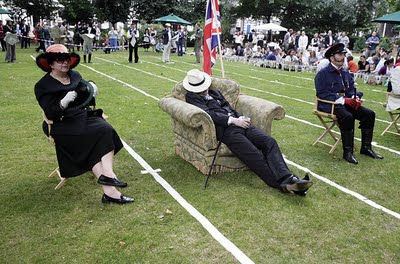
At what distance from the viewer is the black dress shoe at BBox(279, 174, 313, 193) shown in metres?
4.16

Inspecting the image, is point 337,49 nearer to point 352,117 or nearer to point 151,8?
Result: point 352,117

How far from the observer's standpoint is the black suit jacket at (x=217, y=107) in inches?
188

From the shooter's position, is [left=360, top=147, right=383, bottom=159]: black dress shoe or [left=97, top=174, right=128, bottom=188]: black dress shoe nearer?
[left=97, top=174, right=128, bottom=188]: black dress shoe

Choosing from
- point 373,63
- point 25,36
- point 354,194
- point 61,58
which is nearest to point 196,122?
point 61,58

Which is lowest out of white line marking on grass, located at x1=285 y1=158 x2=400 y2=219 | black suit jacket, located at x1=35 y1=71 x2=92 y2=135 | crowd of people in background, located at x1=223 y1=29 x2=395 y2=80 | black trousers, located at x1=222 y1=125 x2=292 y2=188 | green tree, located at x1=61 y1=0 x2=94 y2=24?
white line marking on grass, located at x1=285 y1=158 x2=400 y2=219

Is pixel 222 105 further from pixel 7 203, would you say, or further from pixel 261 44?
pixel 261 44

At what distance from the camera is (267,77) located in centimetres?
1469

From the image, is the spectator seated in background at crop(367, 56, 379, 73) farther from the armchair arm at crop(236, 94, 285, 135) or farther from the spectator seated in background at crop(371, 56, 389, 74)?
the armchair arm at crop(236, 94, 285, 135)

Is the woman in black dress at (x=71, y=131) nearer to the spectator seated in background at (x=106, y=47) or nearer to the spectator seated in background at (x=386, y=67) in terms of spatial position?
the spectator seated in background at (x=386, y=67)

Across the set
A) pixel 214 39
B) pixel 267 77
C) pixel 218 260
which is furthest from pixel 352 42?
pixel 218 260

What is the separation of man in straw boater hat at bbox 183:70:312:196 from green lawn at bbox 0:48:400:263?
18 cm

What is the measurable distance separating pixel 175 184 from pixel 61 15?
30.6 meters

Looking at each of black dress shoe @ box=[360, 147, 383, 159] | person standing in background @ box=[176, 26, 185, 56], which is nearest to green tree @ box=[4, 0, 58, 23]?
person standing in background @ box=[176, 26, 185, 56]

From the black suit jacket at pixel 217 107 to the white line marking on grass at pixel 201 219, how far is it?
3.10ft
